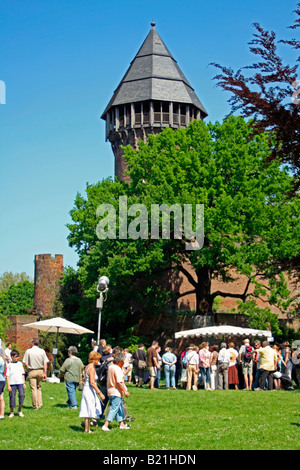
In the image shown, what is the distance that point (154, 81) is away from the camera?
48438mm

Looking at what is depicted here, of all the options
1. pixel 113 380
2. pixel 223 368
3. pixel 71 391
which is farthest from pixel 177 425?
pixel 223 368

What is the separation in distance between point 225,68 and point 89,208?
1105 inches

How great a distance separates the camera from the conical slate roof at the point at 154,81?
47.6m

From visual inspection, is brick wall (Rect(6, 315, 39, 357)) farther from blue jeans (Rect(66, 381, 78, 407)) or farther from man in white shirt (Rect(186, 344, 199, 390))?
blue jeans (Rect(66, 381, 78, 407))

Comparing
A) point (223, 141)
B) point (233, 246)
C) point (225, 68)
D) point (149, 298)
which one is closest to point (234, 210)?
point (233, 246)

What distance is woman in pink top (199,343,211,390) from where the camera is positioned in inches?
751

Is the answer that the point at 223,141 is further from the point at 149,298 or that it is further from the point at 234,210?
the point at 149,298

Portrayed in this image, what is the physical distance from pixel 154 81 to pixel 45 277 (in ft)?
53.5

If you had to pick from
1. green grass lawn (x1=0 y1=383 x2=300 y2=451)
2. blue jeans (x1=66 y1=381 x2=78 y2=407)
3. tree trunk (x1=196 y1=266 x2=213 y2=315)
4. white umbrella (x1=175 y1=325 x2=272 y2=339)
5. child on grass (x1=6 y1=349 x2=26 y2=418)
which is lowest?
green grass lawn (x1=0 y1=383 x2=300 y2=451)

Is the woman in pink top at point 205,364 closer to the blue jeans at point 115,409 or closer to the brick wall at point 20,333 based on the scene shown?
the blue jeans at point 115,409

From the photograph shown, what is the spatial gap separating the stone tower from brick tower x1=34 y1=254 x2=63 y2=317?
752 centimetres

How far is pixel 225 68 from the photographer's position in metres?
8.90

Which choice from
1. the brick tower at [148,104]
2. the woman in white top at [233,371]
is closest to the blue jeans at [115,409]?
the woman in white top at [233,371]

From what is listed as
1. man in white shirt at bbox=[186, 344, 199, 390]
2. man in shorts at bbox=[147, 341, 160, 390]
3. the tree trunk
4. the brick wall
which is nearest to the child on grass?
man in white shirt at bbox=[186, 344, 199, 390]
